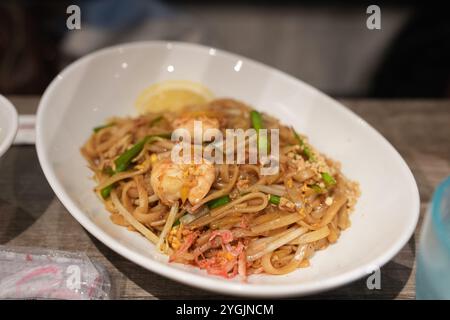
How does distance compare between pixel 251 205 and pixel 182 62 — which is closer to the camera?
pixel 251 205

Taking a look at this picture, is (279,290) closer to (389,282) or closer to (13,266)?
(389,282)

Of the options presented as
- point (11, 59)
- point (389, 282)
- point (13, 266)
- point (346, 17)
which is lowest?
point (389, 282)

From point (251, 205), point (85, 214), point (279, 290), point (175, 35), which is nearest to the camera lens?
point (279, 290)

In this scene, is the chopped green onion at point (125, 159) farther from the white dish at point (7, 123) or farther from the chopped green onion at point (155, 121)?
the white dish at point (7, 123)

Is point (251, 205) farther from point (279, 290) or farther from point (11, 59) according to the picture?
point (11, 59)

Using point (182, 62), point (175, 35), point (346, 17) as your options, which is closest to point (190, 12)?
point (175, 35)

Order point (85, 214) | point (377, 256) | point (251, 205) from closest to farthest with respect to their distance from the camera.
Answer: point (377, 256) → point (85, 214) → point (251, 205)

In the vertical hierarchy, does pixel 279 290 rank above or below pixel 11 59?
below
